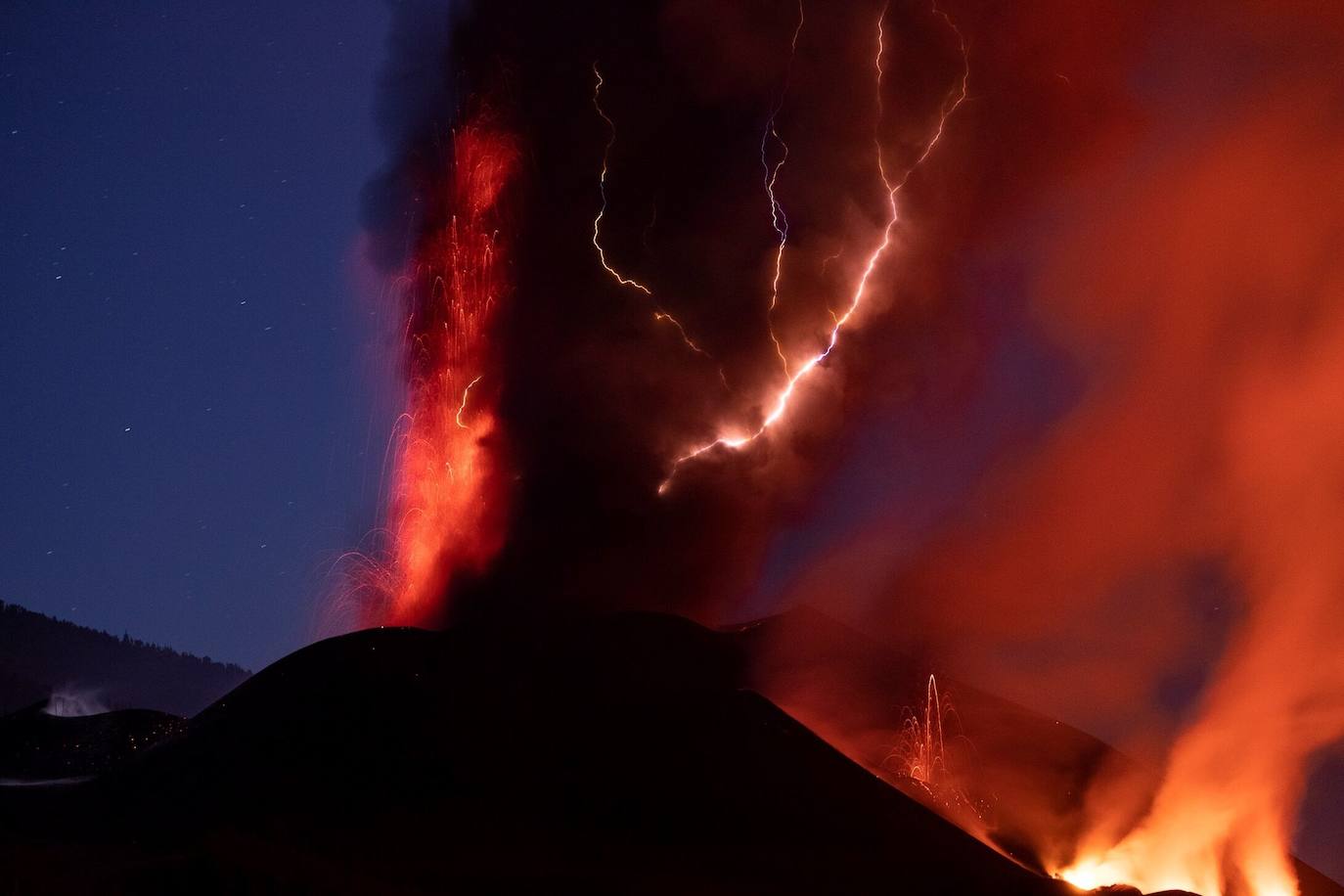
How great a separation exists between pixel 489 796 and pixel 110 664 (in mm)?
97531

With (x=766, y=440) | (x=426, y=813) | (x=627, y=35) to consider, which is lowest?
(x=426, y=813)

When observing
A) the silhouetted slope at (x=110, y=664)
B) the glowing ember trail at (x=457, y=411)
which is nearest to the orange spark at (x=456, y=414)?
the glowing ember trail at (x=457, y=411)

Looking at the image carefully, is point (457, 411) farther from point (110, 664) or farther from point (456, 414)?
point (110, 664)

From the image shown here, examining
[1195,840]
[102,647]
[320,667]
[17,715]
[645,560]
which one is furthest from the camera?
[102,647]

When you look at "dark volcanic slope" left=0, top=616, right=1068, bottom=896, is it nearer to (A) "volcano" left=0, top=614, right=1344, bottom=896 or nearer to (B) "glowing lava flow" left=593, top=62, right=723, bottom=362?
(A) "volcano" left=0, top=614, right=1344, bottom=896

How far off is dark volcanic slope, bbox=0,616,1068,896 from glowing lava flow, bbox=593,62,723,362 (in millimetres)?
16190

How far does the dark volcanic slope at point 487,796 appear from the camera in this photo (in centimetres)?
1672

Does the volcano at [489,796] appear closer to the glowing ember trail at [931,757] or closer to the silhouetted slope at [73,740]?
the glowing ember trail at [931,757]

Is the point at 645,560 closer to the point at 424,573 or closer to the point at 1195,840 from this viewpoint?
the point at 424,573

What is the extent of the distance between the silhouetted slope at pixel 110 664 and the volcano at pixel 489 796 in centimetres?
7307

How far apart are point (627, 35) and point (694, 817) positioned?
32175mm

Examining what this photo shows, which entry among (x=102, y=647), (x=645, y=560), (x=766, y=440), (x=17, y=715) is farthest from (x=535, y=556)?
(x=102, y=647)

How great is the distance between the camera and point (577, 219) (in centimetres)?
4144

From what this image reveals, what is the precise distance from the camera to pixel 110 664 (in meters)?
104
